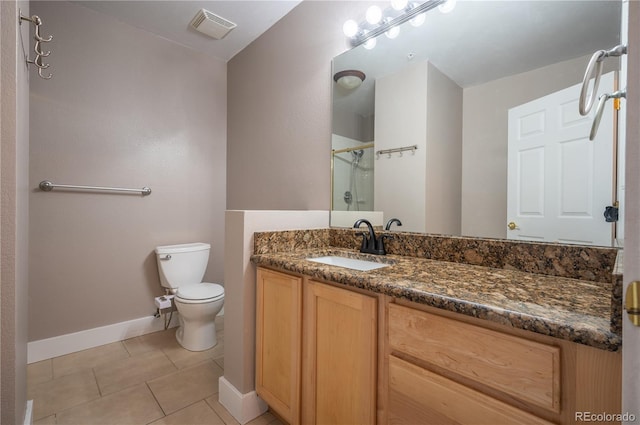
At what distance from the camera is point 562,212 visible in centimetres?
101

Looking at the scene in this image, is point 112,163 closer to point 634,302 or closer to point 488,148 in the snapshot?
point 488,148

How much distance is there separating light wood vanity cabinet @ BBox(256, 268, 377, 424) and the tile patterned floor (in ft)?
1.16

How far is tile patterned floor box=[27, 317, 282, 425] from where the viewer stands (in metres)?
1.40

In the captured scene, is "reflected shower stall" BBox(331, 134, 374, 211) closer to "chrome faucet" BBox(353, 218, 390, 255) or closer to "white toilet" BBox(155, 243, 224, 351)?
"chrome faucet" BBox(353, 218, 390, 255)

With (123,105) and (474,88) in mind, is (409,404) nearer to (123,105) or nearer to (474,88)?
(474,88)

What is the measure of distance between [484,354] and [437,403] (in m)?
0.20

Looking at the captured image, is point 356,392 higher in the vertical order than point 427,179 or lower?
lower

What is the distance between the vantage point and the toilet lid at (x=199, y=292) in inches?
77.0

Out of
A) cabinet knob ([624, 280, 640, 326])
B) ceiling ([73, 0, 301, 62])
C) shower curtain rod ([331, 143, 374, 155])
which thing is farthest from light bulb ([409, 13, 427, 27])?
cabinet knob ([624, 280, 640, 326])

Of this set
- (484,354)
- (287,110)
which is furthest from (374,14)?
(484,354)

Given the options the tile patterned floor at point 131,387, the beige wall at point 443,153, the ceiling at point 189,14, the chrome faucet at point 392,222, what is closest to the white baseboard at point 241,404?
the tile patterned floor at point 131,387

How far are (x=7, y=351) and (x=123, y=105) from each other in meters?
1.92

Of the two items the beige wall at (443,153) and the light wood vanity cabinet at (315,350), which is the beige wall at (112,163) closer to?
the light wood vanity cabinet at (315,350)

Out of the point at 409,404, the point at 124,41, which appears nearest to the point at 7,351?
the point at 409,404
